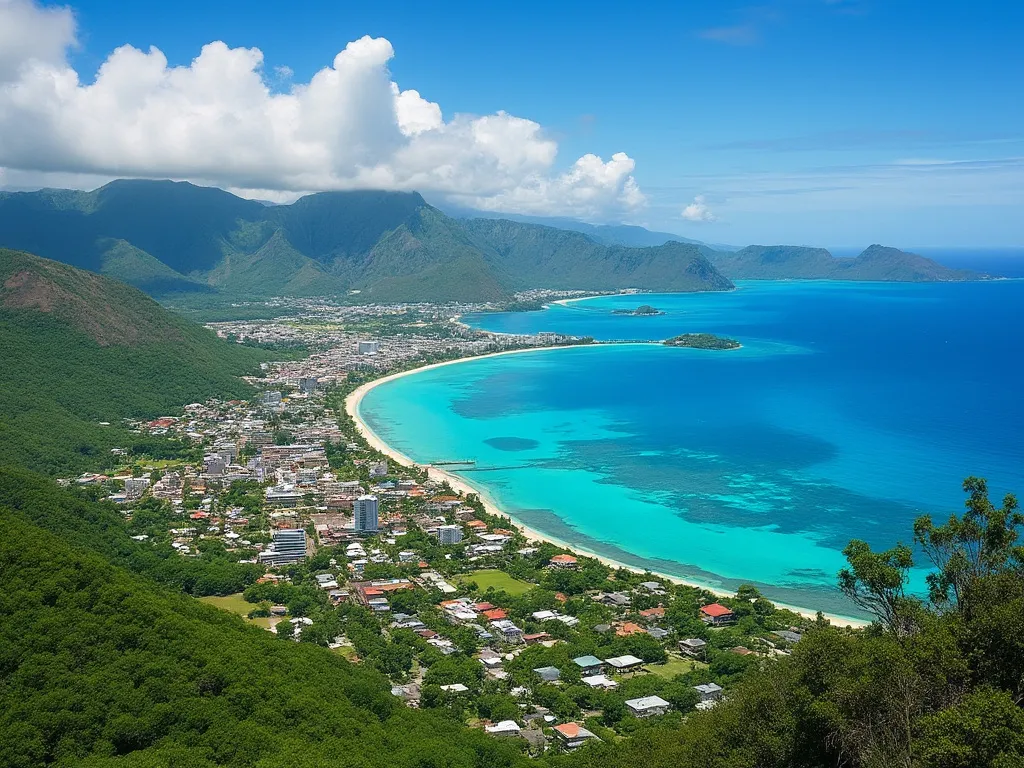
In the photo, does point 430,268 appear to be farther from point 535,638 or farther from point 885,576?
point 885,576

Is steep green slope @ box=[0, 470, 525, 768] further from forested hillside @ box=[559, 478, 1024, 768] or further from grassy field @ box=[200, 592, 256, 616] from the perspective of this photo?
forested hillside @ box=[559, 478, 1024, 768]

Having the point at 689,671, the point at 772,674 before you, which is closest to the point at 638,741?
the point at 772,674

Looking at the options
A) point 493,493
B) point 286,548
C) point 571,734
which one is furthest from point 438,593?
point 493,493

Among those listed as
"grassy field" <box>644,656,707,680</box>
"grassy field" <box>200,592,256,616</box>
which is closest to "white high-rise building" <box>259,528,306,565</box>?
"grassy field" <box>200,592,256,616</box>

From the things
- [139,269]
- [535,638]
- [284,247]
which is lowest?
[535,638]

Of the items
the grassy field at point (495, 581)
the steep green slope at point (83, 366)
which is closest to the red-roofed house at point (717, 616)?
the grassy field at point (495, 581)

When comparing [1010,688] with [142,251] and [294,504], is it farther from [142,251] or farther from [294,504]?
[142,251]

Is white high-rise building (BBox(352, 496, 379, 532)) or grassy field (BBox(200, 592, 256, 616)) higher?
white high-rise building (BBox(352, 496, 379, 532))
